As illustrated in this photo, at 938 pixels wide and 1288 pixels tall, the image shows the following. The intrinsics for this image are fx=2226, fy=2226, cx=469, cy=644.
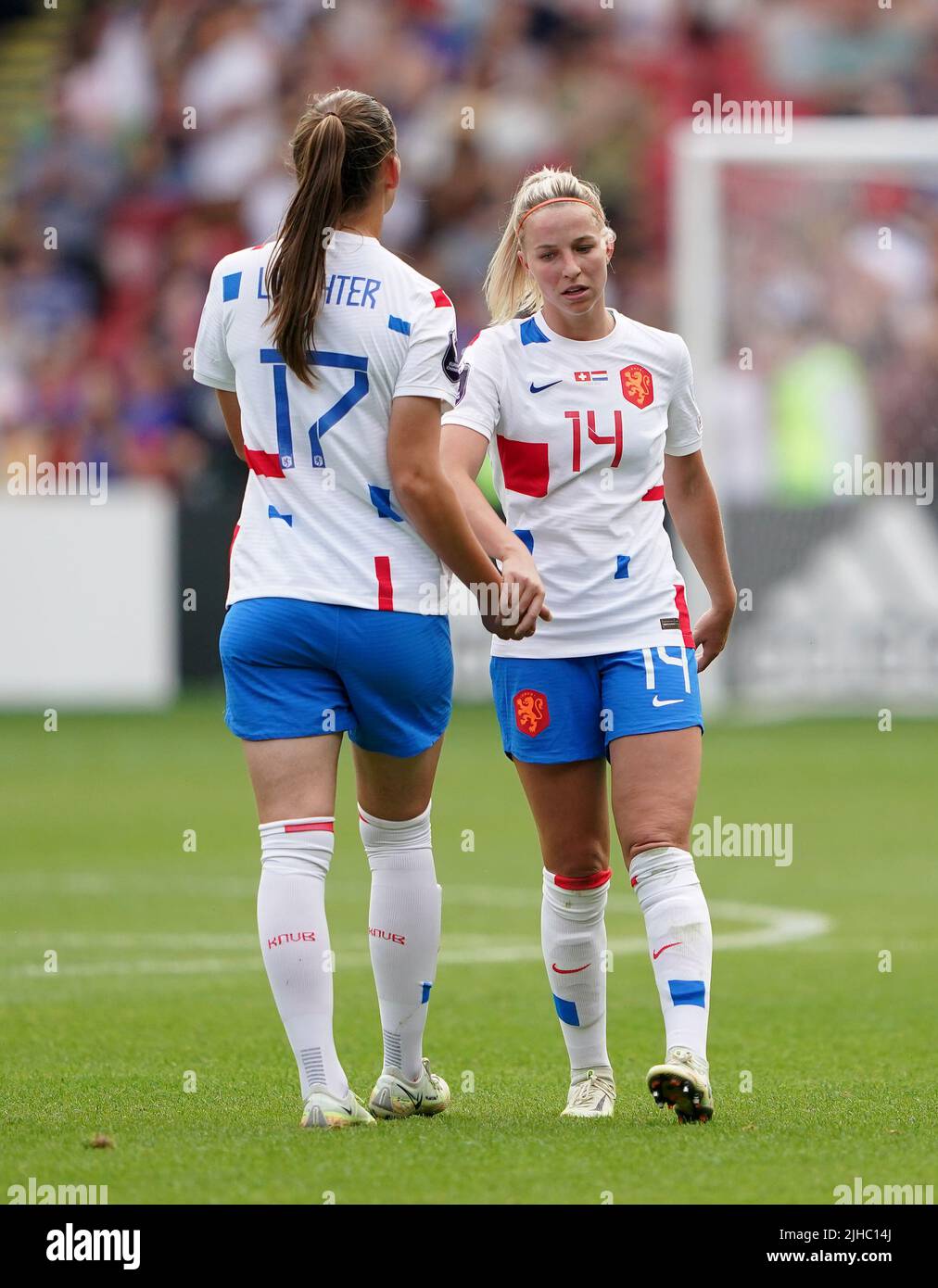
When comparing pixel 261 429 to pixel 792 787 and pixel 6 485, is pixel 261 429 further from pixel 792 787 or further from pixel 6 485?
pixel 6 485

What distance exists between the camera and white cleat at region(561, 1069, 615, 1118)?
5.14 meters

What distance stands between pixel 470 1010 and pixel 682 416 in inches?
95.4

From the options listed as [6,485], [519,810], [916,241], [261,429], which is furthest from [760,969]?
[6,485]

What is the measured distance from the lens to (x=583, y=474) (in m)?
5.16

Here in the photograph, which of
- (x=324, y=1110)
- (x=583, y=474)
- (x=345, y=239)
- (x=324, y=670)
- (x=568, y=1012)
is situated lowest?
(x=324, y=1110)

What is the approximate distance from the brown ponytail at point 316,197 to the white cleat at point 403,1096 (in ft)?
5.45

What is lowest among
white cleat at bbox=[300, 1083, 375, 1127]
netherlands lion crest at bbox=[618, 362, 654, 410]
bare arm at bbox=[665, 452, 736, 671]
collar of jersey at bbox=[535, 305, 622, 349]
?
white cleat at bbox=[300, 1083, 375, 1127]

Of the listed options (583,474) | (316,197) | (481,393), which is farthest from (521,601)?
(316,197)

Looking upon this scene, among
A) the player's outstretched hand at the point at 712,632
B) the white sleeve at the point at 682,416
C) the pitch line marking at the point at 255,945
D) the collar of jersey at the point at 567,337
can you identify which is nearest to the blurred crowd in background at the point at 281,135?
the pitch line marking at the point at 255,945

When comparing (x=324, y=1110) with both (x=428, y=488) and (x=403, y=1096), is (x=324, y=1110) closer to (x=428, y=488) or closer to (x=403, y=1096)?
(x=403, y=1096)

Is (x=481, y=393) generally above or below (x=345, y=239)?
below

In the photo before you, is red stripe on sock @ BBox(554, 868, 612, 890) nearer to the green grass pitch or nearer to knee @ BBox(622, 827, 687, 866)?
knee @ BBox(622, 827, 687, 866)

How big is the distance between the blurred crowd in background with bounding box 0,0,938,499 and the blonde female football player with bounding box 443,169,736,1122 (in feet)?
45.1

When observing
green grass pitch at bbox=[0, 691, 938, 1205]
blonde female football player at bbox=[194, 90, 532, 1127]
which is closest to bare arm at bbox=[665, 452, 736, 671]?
blonde female football player at bbox=[194, 90, 532, 1127]
